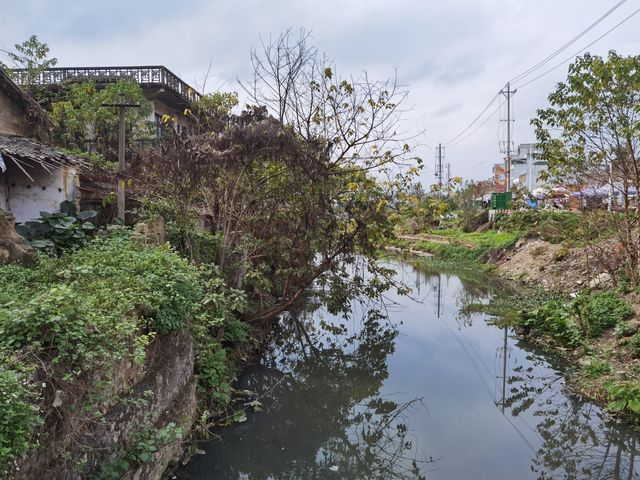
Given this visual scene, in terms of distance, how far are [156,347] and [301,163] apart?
4751 mm

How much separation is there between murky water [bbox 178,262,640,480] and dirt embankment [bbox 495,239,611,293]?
4.25 m

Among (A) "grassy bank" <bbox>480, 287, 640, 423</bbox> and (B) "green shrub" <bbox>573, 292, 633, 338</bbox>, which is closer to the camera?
(A) "grassy bank" <bbox>480, 287, 640, 423</bbox>

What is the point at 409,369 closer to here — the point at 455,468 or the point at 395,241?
the point at 395,241

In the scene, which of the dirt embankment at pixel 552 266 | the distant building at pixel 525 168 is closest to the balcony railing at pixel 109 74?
the dirt embankment at pixel 552 266

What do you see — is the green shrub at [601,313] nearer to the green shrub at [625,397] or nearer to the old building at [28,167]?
the green shrub at [625,397]

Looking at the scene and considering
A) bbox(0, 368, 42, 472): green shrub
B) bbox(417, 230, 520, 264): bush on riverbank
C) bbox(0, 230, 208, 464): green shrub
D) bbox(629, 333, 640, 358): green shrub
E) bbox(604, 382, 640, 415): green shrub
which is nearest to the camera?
bbox(0, 368, 42, 472): green shrub

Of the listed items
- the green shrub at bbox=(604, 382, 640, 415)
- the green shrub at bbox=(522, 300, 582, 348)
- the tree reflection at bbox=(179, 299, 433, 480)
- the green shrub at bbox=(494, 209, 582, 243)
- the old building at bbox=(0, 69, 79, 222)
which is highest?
the old building at bbox=(0, 69, 79, 222)

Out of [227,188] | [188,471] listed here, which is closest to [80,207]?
[227,188]

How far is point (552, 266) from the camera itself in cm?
1872

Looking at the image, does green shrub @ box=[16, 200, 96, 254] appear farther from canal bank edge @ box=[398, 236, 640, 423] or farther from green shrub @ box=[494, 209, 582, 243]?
green shrub @ box=[494, 209, 582, 243]

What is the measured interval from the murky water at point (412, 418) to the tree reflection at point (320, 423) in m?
0.02

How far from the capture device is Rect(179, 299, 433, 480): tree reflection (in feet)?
21.5

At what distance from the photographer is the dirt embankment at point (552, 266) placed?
15.1 m

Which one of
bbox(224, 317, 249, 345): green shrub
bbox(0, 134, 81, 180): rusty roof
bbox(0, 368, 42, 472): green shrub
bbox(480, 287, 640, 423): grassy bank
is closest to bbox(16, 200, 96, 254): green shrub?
bbox(0, 134, 81, 180): rusty roof
